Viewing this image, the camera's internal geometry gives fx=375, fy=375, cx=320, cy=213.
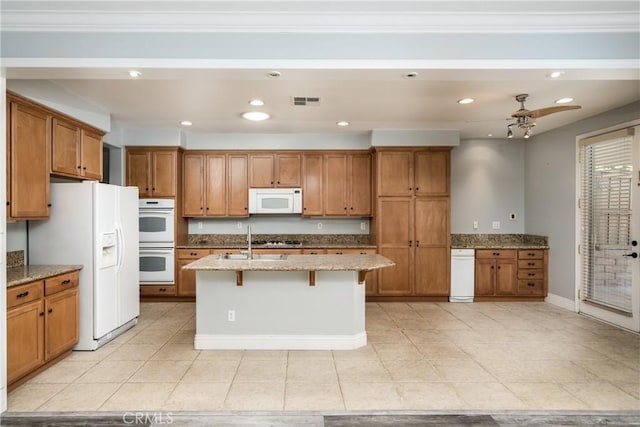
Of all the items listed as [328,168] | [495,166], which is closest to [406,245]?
[328,168]

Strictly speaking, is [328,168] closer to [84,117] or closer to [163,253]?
[163,253]

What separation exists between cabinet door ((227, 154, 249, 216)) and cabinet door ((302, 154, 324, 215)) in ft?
3.02

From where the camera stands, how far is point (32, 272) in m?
3.20

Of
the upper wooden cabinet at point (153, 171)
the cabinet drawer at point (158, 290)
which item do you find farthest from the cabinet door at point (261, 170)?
the cabinet drawer at point (158, 290)

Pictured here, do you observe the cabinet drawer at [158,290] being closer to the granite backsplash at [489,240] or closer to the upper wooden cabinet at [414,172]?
the upper wooden cabinet at [414,172]

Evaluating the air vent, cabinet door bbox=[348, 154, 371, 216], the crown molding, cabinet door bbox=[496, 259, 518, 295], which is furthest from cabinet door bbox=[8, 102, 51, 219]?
cabinet door bbox=[496, 259, 518, 295]

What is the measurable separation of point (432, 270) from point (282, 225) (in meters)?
2.50

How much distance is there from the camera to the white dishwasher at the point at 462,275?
5.75m

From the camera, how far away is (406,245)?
5727 mm

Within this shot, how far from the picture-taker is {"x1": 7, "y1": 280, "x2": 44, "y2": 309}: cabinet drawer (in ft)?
9.11

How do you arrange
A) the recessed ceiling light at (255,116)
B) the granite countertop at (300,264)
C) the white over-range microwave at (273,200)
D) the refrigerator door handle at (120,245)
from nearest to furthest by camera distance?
the granite countertop at (300,264) → the refrigerator door handle at (120,245) → the recessed ceiling light at (255,116) → the white over-range microwave at (273,200)

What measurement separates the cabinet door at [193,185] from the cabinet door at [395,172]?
280cm

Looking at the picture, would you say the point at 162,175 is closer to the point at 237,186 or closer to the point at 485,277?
the point at 237,186

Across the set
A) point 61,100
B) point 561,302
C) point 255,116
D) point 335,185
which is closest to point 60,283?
point 61,100
